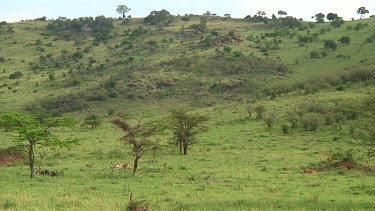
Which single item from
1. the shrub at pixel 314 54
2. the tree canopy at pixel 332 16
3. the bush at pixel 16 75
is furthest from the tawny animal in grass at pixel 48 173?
the tree canopy at pixel 332 16

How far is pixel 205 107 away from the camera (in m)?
72.9

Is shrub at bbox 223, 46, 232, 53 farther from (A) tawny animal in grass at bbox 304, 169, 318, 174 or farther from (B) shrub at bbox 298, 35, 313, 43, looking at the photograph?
(A) tawny animal in grass at bbox 304, 169, 318, 174

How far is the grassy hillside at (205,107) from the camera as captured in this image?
19156 mm

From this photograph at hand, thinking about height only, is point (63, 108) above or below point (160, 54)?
below

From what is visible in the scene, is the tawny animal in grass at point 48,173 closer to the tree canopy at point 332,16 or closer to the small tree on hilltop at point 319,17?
the small tree on hilltop at point 319,17

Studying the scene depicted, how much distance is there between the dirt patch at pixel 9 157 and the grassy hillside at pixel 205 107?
1.14 feet

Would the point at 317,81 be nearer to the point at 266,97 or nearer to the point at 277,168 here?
the point at 266,97

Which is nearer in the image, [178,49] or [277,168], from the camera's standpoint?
[277,168]

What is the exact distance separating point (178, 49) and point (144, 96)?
2603 centimetres

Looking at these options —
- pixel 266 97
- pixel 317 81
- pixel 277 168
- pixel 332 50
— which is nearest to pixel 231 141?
pixel 277 168

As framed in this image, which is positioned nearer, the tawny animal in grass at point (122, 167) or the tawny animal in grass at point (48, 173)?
the tawny animal in grass at point (48, 173)

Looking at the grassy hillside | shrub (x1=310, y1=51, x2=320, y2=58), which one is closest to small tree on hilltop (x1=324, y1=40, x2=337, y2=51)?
the grassy hillside

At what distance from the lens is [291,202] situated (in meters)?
16.9

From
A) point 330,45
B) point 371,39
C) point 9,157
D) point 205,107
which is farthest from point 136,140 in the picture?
point 371,39
